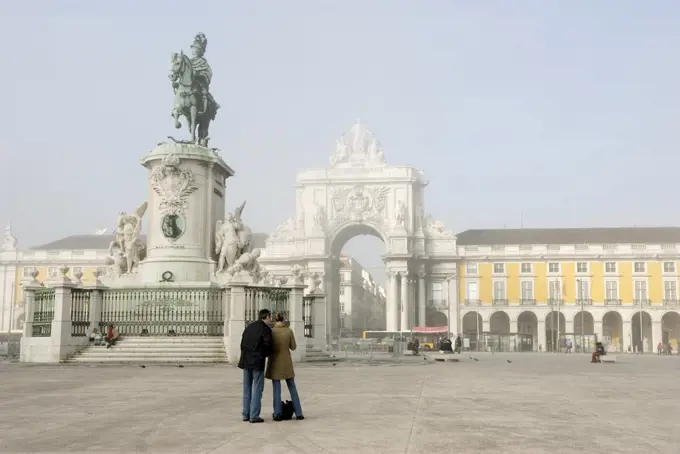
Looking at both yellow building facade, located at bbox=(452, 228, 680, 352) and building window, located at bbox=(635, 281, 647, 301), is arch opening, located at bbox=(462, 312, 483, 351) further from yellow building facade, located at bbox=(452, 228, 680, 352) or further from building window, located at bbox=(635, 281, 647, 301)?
building window, located at bbox=(635, 281, 647, 301)

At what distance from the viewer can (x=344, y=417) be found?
10461 millimetres

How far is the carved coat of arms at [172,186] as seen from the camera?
82.9 ft

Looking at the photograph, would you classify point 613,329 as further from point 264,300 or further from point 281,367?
point 281,367

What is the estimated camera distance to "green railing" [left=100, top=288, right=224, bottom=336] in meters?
23.8

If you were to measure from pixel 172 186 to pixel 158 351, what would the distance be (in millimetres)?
5425

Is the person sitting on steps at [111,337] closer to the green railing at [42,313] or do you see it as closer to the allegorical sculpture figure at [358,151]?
the green railing at [42,313]

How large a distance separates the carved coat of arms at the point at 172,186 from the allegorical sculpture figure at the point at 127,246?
5.52ft

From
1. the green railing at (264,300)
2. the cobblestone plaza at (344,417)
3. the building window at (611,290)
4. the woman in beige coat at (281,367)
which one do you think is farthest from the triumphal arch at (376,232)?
the woman in beige coat at (281,367)

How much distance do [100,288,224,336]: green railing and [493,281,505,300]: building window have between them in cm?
7561

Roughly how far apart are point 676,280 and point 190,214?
79925 millimetres

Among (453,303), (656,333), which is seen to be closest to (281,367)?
(453,303)

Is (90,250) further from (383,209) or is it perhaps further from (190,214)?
(190,214)

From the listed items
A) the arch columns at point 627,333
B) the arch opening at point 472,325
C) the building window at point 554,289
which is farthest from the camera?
the arch opening at point 472,325

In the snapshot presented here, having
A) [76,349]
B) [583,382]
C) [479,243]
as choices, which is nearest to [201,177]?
[76,349]
